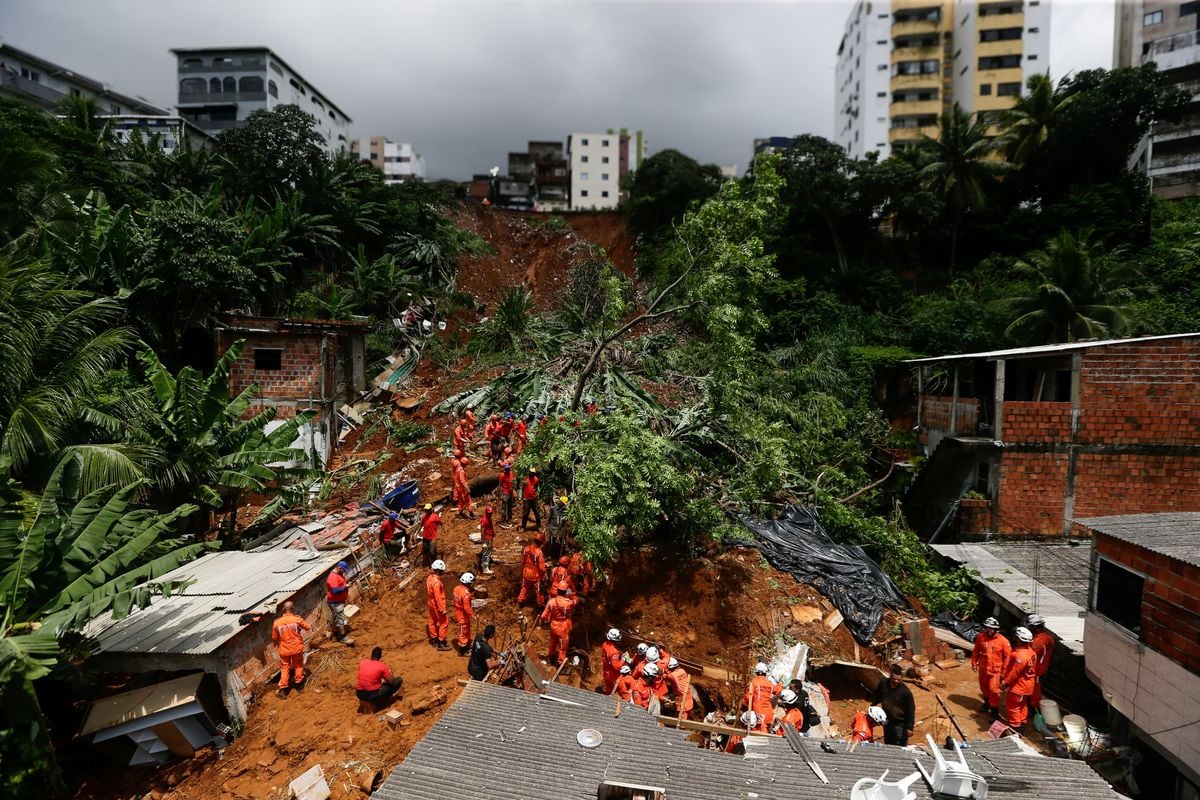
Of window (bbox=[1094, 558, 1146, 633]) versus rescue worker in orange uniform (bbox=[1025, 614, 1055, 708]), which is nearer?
window (bbox=[1094, 558, 1146, 633])

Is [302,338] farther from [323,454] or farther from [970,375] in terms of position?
[970,375]

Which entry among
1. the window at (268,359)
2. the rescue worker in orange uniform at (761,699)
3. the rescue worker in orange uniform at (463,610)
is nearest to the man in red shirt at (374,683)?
the rescue worker in orange uniform at (463,610)

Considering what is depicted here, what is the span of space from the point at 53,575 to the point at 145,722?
2.19 metres

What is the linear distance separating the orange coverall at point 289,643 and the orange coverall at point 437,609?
5.44 feet

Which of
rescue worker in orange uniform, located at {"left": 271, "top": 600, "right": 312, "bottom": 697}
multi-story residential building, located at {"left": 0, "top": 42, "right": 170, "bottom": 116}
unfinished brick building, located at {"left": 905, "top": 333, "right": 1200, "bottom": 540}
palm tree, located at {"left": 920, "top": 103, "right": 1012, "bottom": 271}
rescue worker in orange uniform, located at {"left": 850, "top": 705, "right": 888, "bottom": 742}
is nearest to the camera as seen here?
rescue worker in orange uniform, located at {"left": 850, "top": 705, "right": 888, "bottom": 742}

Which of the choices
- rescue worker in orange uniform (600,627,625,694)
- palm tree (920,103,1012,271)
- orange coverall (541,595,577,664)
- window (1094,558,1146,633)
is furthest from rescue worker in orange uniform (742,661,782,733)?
palm tree (920,103,1012,271)

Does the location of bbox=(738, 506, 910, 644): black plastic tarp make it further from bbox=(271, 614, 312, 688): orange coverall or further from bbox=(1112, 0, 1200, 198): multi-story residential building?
bbox=(1112, 0, 1200, 198): multi-story residential building

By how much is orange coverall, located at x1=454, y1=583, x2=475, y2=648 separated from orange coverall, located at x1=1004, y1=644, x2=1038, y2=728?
7.35 meters

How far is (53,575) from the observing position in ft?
19.7

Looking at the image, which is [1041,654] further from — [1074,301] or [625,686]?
[1074,301]

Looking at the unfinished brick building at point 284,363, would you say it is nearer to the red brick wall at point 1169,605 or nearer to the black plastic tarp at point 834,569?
the black plastic tarp at point 834,569

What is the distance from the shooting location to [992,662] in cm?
778

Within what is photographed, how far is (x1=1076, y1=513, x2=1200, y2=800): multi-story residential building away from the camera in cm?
583

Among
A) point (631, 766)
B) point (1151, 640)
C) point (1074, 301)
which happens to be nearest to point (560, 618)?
point (631, 766)
